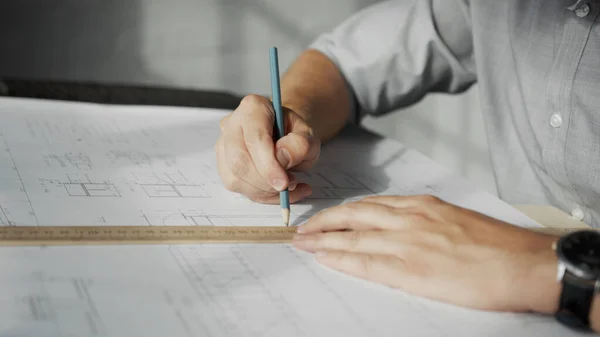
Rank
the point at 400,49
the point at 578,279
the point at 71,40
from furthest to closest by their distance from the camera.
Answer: the point at 71,40 → the point at 400,49 → the point at 578,279

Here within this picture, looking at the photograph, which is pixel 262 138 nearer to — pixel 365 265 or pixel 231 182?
pixel 231 182

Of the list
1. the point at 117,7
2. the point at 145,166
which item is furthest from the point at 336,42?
the point at 117,7

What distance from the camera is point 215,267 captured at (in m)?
0.74

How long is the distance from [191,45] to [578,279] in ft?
→ 8.39

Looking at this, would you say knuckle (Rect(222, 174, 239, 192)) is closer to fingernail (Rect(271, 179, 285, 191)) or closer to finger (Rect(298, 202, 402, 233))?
fingernail (Rect(271, 179, 285, 191))

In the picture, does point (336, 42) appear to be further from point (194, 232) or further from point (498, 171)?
point (194, 232)

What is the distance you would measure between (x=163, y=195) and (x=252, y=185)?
0.13m

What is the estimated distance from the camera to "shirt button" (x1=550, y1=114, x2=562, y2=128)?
3.80 ft

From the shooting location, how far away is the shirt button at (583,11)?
3.61 feet

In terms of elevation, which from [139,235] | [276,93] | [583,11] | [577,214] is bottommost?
Answer: [577,214]

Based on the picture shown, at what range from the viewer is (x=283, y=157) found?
3.14 ft

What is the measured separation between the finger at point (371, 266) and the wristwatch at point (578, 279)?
158 millimetres

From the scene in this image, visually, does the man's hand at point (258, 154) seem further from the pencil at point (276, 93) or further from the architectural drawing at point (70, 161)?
the architectural drawing at point (70, 161)

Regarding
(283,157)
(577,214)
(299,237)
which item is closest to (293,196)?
(283,157)
